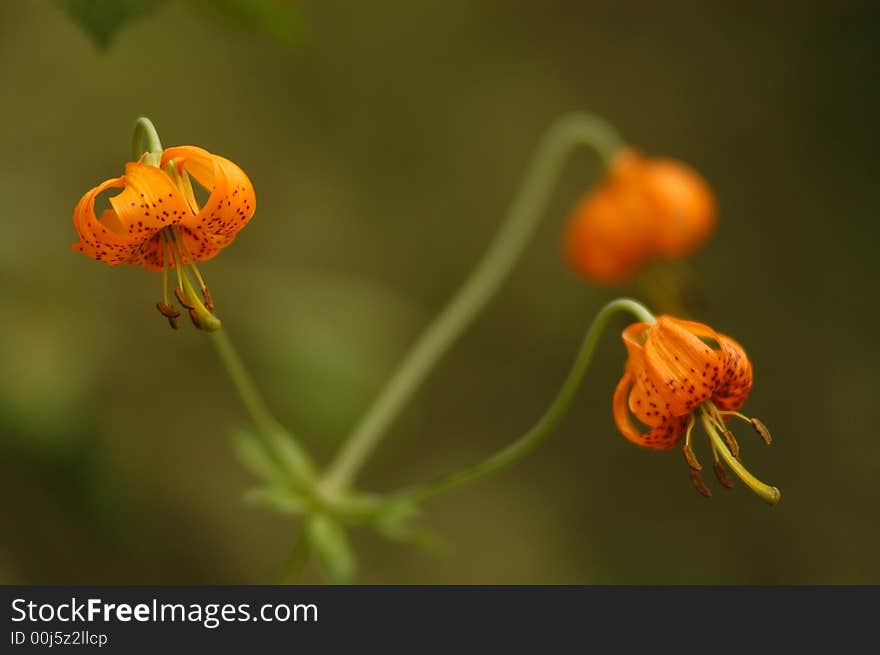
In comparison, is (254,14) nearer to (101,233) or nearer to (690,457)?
(101,233)

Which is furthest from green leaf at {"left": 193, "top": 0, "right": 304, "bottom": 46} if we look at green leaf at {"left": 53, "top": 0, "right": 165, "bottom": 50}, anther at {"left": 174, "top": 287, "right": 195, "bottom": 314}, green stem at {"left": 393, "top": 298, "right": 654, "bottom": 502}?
green stem at {"left": 393, "top": 298, "right": 654, "bottom": 502}

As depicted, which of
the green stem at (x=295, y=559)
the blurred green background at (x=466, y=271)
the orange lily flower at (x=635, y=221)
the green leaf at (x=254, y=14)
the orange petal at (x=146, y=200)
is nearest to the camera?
the orange petal at (x=146, y=200)

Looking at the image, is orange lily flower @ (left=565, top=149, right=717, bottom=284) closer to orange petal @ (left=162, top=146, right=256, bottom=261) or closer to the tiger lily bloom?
the tiger lily bloom

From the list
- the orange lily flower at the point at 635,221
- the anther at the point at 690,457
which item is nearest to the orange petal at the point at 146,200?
the anther at the point at 690,457

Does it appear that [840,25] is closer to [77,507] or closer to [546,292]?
[546,292]

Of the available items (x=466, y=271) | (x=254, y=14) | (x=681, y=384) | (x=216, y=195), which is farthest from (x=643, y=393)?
A: (x=466, y=271)

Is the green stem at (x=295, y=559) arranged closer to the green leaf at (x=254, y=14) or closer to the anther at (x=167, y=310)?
the anther at (x=167, y=310)
